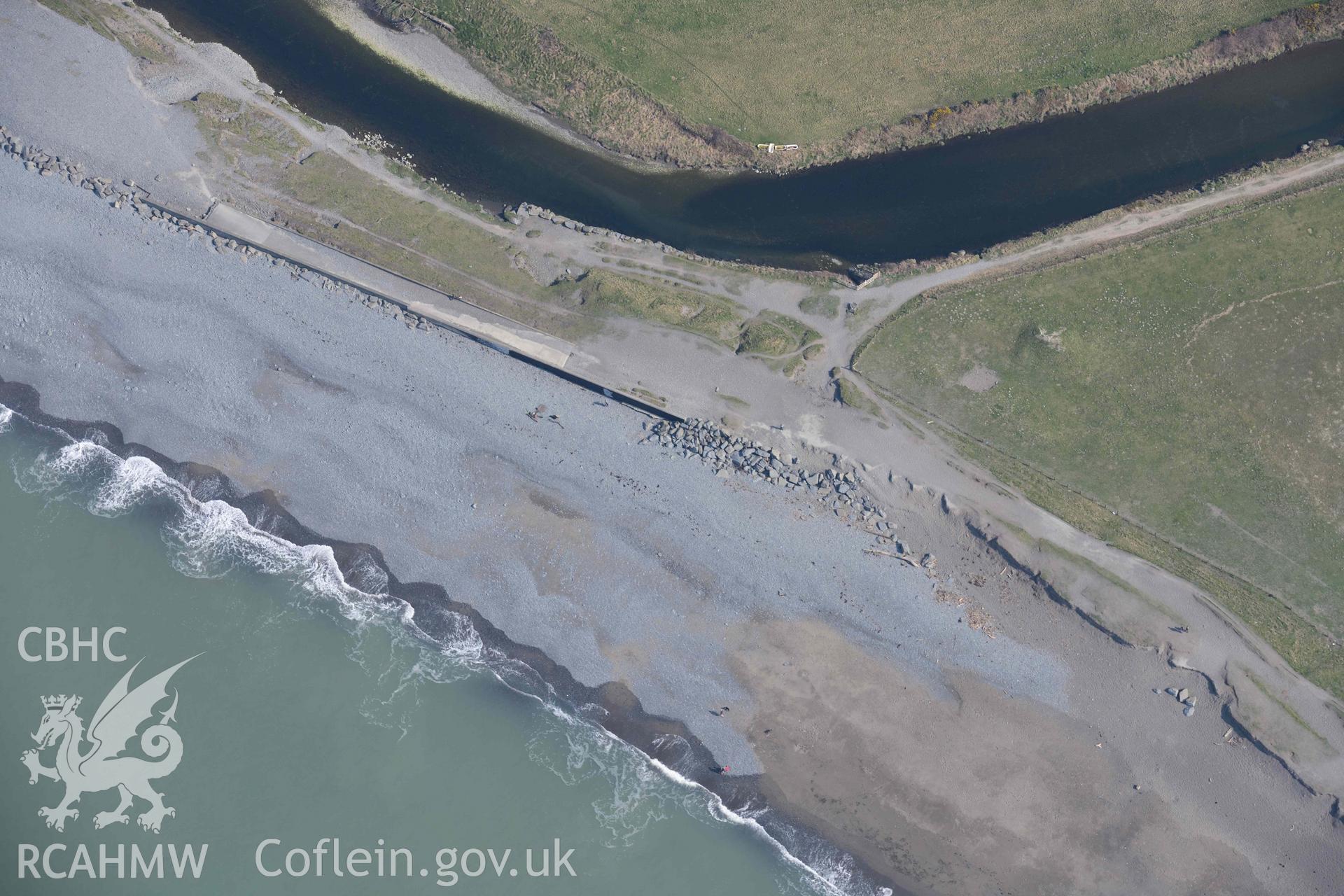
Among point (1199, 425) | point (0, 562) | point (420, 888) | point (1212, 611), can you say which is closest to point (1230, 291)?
point (1199, 425)

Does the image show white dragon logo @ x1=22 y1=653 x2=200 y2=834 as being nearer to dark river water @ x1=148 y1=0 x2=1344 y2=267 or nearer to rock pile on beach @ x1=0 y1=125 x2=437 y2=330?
rock pile on beach @ x1=0 y1=125 x2=437 y2=330

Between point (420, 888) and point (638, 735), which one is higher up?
point (638, 735)

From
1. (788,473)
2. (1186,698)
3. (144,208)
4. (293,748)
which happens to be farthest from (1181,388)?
(144,208)

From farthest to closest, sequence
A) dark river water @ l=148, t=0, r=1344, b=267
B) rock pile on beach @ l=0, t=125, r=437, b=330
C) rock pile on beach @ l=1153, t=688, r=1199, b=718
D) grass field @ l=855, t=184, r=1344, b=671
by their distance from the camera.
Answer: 1. dark river water @ l=148, t=0, r=1344, b=267
2. rock pile on beach @ l=0, t=125, r=437, b=330
3. grass field @ l=855, t=184, r=1344, b=671
4. rock pile on beach @ l=1153, t=688, r=1199, b=718

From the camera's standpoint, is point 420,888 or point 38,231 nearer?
point 420,888

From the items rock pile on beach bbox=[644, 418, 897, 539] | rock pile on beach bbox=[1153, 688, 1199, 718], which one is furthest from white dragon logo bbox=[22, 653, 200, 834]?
rock pile on beach bbox=[1153, 688, 1199, 718]

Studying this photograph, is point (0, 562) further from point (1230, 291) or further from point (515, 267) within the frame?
point (1230, 291)

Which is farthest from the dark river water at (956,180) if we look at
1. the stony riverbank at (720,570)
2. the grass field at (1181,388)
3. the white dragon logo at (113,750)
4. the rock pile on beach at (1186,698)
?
the white dragon logo at (113,750)

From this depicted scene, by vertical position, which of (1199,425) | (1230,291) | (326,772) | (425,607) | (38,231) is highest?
(1230,291)
